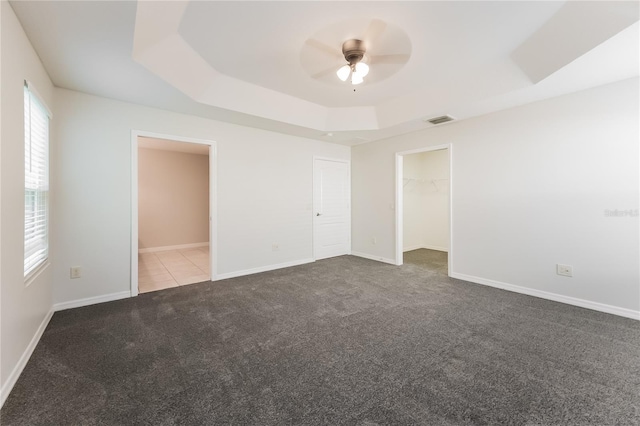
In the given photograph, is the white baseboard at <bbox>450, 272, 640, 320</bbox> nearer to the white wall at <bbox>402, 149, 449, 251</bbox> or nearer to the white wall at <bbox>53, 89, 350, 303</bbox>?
the white wall at <bbox>402, 149, 449, 251</bbox>

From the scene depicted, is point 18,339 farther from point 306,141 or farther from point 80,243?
point 306,141

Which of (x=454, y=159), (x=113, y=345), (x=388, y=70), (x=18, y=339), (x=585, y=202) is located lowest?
(x=113, y=345)

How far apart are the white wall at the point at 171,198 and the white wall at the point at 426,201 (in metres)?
5.54

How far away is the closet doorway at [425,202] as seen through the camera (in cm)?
649

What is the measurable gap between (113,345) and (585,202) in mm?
5031

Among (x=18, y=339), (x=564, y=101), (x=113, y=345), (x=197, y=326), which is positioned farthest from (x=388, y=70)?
(x=18, y=339)

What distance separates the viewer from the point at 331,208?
566 centimetres

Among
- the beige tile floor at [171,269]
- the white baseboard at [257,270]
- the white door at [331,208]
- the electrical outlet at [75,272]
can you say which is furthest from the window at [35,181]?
the white door at [331,208]

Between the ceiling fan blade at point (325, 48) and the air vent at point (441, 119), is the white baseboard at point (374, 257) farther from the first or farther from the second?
the ceiling fan blade at point (325, 48)

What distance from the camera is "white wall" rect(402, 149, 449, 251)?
651 cm

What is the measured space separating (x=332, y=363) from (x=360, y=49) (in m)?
2.79

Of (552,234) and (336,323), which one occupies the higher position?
(552,234)

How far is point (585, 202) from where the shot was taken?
3.02 m

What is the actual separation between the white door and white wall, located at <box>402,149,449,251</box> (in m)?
1.58
